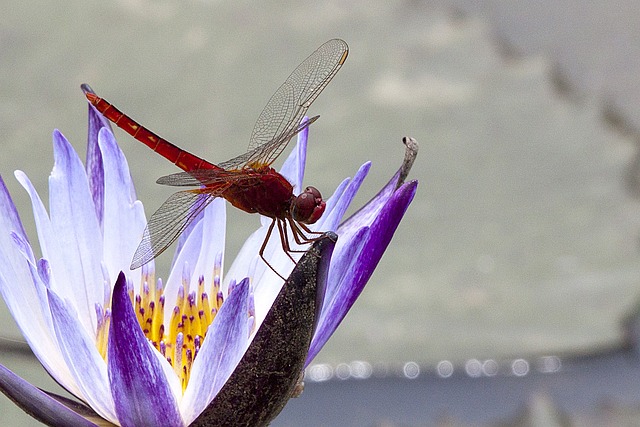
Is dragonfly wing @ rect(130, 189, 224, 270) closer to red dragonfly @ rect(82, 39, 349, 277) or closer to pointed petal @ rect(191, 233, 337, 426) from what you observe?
red dragonfly @ rect(82, 39, 349, 277)

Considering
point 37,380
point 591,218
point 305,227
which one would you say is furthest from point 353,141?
point 305,227

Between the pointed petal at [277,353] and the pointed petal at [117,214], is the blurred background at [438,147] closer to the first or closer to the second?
the pointed petal at [117,214]

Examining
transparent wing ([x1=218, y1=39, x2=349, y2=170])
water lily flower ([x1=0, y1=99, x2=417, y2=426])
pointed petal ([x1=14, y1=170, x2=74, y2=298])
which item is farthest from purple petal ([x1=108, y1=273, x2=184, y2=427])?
transparent wing ([x1=218, y1=39, x2=349, y2=170])

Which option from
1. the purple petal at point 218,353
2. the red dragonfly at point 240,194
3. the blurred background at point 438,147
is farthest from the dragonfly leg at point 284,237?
the blurred background at point 438,147

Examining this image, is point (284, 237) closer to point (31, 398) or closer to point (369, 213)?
point (369, 213)

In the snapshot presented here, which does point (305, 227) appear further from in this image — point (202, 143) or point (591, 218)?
point (591, 218)
